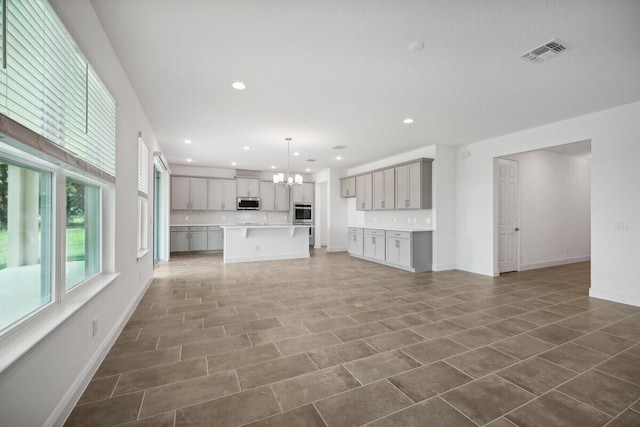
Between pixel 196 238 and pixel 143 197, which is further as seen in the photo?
pixel 196 238

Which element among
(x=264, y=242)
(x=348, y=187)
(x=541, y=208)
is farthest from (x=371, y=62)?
(x=348, y=187)

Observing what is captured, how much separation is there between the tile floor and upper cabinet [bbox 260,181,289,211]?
5903 mm

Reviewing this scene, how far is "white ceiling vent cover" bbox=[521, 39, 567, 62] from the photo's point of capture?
98.2 inches

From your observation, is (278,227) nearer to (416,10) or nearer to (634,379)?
(416,10)

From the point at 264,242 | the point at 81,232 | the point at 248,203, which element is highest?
the point at 248,203

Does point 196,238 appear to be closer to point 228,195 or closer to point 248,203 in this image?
point 228,195

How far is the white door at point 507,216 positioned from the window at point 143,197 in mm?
6585

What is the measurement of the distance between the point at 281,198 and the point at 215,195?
2257mm

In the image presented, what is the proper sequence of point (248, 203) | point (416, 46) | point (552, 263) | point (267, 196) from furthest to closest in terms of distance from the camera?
point (267, 196)
point (248, 203)
point (552, 263)
point (416, 46)

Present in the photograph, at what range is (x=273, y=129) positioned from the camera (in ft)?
16.7

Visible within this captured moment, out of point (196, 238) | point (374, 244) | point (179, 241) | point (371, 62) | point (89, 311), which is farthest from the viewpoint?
point (196, 238)

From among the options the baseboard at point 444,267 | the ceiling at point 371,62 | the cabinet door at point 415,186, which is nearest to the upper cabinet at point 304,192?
the cabinet door at point 415,186

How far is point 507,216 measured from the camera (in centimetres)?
601

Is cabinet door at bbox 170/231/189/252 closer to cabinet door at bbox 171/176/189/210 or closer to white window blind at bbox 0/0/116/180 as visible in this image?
cabinet door at bbox 171/176/189/210
